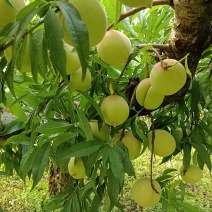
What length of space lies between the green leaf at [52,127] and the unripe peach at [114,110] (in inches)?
3.0

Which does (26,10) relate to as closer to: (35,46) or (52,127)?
(35,46)

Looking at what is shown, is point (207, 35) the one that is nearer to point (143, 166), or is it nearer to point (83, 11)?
point (83, 11)

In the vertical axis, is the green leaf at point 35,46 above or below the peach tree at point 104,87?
above

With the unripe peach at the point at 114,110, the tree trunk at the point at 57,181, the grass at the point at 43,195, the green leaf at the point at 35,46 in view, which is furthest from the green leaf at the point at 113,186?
the grass at the point at 43,195

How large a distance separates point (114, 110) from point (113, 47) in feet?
0.38

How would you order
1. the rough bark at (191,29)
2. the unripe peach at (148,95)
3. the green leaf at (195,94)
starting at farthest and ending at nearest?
the green leaf at (195,94), the unripe peach at (148,95), the rough bark at (191,29)

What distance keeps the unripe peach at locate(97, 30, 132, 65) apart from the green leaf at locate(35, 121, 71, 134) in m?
0.15

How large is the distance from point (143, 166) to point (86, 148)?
2346mm

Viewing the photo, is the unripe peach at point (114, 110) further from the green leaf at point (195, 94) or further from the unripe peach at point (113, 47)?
the green leaf at point (195, 94)

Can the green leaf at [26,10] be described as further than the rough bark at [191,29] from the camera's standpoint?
No

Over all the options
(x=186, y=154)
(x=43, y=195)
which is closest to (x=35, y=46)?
(x=186, y=154)

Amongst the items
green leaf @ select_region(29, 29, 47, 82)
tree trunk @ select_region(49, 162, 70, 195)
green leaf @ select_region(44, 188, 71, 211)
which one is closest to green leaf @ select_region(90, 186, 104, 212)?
green leaf @ select_region(44, 188, 71, 211)

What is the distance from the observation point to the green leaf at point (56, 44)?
283 millimetres

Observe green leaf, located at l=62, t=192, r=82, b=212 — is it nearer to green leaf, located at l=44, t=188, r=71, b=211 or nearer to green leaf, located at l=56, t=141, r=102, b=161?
green leaf, located at l=44, t=188, r=71, b=211
